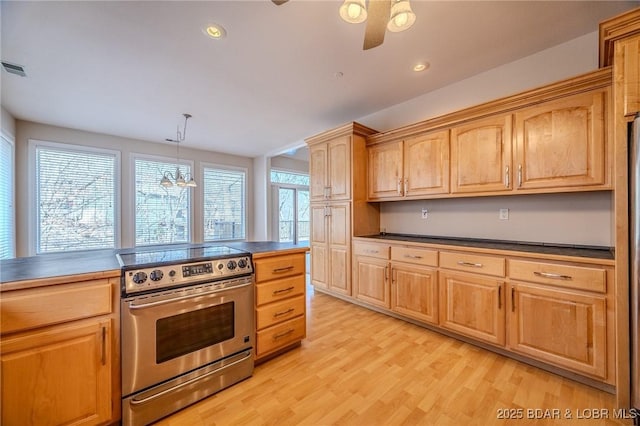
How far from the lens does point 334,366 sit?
6.66 ft

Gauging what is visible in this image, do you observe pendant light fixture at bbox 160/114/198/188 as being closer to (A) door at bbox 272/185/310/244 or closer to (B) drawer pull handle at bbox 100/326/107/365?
(A) door at bbox 272/185/310/244

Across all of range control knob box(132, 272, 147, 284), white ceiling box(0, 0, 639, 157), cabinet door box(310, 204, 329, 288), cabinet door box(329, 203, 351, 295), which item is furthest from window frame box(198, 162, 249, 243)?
range control knob box(132, 272, 147, 284)

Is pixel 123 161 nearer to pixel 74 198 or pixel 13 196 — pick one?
pixel 74 198

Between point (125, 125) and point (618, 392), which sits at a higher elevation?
point (125, 125)

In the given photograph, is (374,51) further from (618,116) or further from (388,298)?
(388,298)

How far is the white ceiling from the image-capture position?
183 cm

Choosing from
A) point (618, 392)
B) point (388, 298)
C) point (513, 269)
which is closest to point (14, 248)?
point (388, 298)

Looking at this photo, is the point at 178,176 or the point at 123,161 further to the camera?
the point at 123,161

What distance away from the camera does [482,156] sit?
2.47 metres

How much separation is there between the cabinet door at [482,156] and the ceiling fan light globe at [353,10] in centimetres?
178

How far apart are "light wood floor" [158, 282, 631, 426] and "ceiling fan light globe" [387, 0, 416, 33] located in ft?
7.42

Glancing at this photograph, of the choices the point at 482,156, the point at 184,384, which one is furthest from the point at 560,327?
the point at 184,384

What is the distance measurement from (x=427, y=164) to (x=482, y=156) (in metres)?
0.55

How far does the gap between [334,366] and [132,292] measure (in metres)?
1.54
